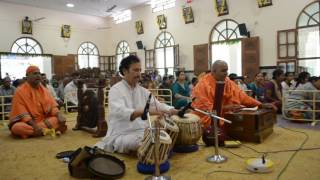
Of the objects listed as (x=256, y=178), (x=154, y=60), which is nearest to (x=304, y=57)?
(x=154, y=60)

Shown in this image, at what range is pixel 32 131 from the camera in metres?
4.56

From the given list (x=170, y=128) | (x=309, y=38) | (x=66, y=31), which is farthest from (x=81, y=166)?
(x=66, y=31)

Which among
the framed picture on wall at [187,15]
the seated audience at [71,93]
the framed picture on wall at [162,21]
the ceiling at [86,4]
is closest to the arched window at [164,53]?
the framed picture on wall at [162,21]

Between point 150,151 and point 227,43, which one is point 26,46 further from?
point 150,151

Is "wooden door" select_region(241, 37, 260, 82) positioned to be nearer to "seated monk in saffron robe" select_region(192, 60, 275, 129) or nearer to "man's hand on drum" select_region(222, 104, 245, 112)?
"seated monk in saffron robe" select_region(192, 60, 275, 129)

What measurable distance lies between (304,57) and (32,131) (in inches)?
318

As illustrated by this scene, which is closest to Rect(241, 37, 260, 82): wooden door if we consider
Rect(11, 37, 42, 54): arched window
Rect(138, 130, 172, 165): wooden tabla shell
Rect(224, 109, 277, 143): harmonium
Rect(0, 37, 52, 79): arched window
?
Rect(224, 109, 277, 143): harmonium

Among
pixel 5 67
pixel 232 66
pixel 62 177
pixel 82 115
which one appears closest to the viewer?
pixel 62 177

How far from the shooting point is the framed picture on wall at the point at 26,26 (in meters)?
13.3

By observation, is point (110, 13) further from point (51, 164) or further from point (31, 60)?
point (51, 164)

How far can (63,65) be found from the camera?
47.2ft

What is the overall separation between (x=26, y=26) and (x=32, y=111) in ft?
33.2

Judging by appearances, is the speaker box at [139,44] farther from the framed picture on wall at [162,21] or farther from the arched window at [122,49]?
the framed picture on wall at [162,21]

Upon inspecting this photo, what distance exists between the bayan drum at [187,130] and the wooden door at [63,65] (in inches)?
464
